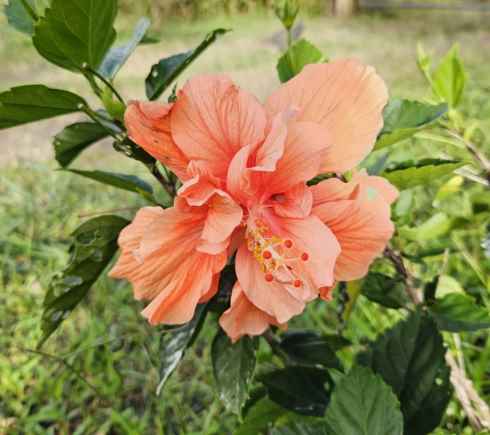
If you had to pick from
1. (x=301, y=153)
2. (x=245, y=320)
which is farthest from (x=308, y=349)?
(x=301, y=153)

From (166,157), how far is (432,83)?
1.66 ft

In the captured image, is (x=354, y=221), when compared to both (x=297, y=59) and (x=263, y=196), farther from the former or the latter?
(x=297, y=59)

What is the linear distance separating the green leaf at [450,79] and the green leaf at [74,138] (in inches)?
19.0

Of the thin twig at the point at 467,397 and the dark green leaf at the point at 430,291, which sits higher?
the dark green leaf at the point at 430,291

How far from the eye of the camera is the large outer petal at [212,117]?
523 millimetres

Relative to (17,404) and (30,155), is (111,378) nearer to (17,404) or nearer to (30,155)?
(17,404)

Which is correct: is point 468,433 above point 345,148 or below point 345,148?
below

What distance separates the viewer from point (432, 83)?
2.95 ft

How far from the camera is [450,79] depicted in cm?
89

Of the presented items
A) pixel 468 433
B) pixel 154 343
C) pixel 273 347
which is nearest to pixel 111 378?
pixel 154 343

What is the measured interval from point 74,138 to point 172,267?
24 centimetres

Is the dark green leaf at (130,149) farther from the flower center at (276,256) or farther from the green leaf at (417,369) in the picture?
the green leaf at (417,369)

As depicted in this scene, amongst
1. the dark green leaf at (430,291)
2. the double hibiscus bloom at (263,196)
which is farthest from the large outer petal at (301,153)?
the dark green leaf at (430,291)

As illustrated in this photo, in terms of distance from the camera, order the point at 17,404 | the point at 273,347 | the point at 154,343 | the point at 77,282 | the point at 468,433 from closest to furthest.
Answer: the point at 77,282 < the point at 273,347 < the point at 468,433 < the point at 17,404 < the point at 154,343
